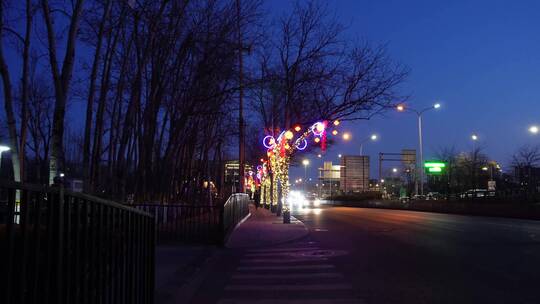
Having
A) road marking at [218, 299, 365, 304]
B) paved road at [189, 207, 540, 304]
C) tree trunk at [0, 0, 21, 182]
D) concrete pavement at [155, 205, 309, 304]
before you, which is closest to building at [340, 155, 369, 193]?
concrete pavement at [155, 205, 309, 304]

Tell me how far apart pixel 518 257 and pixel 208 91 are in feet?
39.3

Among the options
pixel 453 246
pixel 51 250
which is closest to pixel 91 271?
pixel 51 250

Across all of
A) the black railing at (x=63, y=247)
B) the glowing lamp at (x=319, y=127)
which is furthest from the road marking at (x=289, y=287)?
the glowing lamp at (x=319, y=127)

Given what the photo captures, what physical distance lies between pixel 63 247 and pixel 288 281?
7343 millimetres

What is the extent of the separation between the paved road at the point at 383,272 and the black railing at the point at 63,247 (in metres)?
3.86

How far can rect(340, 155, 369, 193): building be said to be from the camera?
8331cm

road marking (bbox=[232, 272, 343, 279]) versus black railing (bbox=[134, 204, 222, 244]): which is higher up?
black railing (bbox=[134, 204, 222, 244])

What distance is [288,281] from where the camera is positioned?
34.2ft

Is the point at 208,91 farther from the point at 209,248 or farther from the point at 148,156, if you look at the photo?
the point at 209,248

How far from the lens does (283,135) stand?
29.4m

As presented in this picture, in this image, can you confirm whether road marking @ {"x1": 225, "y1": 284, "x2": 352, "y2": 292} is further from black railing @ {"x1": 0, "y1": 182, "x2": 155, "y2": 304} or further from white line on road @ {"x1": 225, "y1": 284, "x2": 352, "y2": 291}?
black railing @ {"x1": 0, "y1": 182, "x2": 155, "y2": 304}

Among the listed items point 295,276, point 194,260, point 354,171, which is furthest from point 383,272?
point 354,171

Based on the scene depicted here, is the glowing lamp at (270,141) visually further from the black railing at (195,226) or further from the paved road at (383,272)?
the black railing at (195,226)

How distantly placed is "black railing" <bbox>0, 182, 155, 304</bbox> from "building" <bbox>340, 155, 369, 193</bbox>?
259ft
